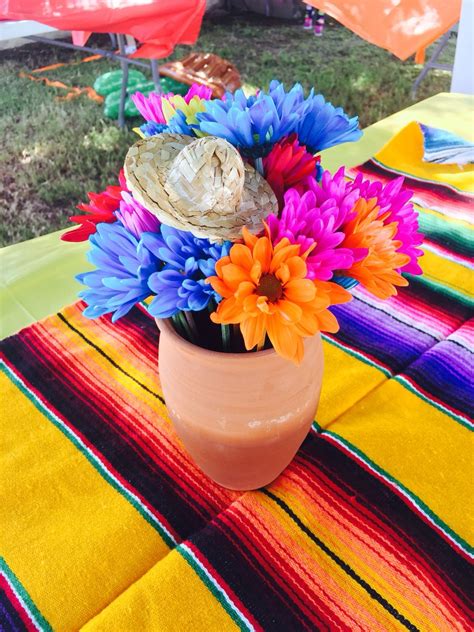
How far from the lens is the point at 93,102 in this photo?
2945 mm

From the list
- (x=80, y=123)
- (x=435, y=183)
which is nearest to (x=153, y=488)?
(x=435, y=183)

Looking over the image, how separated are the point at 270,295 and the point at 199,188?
A: 3.4 inches

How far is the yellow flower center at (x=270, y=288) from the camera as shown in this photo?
0.40 metres

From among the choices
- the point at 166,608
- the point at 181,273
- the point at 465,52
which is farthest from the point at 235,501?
the point at 465,52

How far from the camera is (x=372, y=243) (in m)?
0.43

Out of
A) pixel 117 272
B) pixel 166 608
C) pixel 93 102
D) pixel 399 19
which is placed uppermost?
pixel 117 272

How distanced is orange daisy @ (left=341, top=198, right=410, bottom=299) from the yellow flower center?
0.07 metres

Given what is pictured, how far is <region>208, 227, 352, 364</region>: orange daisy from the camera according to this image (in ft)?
1.26

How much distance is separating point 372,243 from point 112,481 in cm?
39

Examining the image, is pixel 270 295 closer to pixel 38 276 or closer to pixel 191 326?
pixel 191 326

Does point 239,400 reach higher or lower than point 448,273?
higher

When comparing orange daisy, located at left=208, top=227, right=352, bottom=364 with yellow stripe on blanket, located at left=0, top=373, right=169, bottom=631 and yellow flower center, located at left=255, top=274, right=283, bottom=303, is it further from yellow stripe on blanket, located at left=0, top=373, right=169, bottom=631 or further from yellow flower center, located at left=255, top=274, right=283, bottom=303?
yellow stripe on blanket, located at left=0, top=373, right=169, bottom=631

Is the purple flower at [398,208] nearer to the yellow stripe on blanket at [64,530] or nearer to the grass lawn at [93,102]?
the yellow stripe on blanket at [64,530]

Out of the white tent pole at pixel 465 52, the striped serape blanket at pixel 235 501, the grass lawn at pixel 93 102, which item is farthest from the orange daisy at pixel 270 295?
the grass lawn at pixel 93 102
